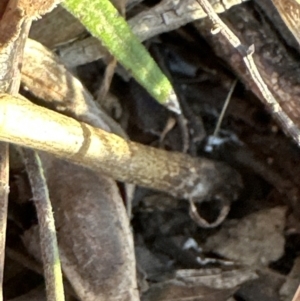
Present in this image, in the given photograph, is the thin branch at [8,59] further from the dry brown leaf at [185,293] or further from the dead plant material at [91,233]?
the dry brown leaf at [185,293]

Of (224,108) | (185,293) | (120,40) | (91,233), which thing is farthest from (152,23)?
(185,293)

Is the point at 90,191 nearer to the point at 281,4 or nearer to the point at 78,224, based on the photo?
the point at 78,224

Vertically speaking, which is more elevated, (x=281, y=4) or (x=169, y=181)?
(x=281, y=4)

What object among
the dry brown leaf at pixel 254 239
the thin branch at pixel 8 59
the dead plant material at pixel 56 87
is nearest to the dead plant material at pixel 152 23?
the dead plant material at pixel 56 87

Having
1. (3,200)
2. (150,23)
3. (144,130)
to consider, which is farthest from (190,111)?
(3,200)

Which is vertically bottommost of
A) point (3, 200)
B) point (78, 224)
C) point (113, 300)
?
point (113, 300)

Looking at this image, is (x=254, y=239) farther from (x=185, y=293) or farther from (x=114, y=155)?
(x=114, y=155)

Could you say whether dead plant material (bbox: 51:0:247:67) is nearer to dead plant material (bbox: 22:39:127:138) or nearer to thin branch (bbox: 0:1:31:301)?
dead plant material (bbox: 22:39:127:138)
